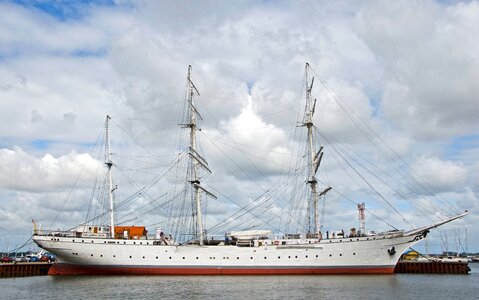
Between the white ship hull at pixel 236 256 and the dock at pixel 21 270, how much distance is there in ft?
32.7

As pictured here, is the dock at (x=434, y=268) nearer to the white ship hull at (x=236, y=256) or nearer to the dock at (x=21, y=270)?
the white ship hull at (x=236, y=256)

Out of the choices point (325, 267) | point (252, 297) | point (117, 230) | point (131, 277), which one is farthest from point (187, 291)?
point (117, 230)

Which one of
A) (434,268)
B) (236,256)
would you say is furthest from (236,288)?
(434,268)

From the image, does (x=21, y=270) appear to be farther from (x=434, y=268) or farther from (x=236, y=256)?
(x=434, y=268)

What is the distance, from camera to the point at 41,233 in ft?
183

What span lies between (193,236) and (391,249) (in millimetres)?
21990

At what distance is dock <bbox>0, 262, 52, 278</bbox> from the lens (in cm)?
6106

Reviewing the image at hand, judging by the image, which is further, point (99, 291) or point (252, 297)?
point (99, 291)

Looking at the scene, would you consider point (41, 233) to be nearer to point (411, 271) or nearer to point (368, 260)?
point (368, 260)

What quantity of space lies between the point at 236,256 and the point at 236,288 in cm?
1272

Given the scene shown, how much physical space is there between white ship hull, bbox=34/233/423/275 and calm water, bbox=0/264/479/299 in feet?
6.73

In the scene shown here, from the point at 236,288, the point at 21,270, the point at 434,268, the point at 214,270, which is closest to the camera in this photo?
the point at 236,288

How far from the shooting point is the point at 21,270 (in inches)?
2452

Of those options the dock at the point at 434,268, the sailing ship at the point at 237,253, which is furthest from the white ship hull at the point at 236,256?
the dock at the point at 434,268
